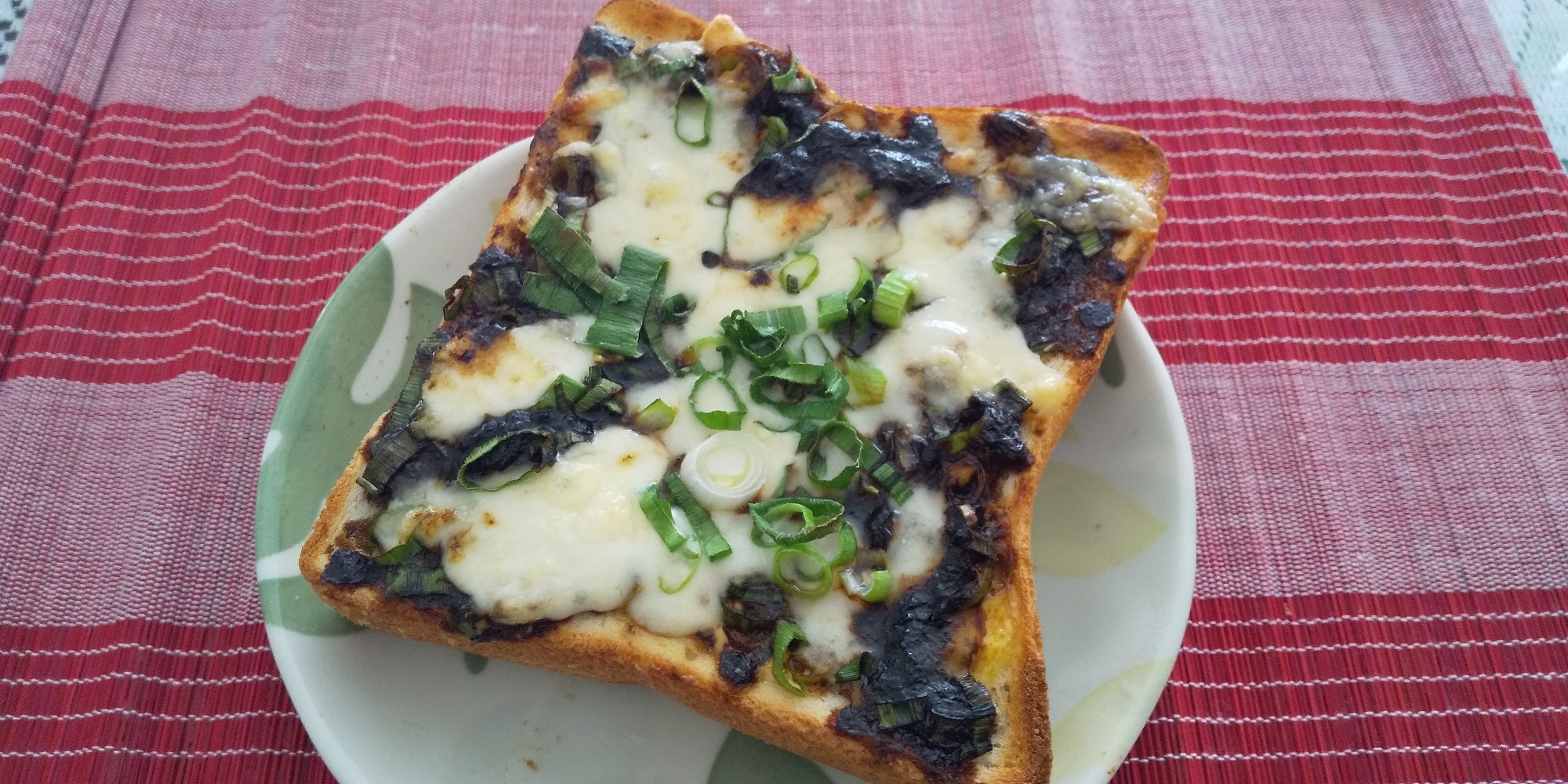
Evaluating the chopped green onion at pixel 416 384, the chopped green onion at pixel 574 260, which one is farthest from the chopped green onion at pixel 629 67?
the chopped green onion at pixel 416 384

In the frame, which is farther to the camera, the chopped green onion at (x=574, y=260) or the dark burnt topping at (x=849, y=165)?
the dark burnt topping at (x=849, y=165)

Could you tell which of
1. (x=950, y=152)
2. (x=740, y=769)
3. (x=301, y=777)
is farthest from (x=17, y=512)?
(x=950, y=152)

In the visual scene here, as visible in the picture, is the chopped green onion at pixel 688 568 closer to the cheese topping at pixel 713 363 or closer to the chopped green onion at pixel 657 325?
the cheese topping at pixel 713 363

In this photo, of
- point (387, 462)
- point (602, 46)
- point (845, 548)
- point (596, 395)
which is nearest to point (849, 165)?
Answer: point (602, 46)

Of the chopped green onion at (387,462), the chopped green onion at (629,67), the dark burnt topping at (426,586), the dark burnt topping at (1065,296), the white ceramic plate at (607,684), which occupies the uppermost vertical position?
the chopped green onion at (629,67)

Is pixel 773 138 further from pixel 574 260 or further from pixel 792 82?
pixel 574 260

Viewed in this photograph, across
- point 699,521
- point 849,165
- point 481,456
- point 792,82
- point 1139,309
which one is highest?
point 792,82
